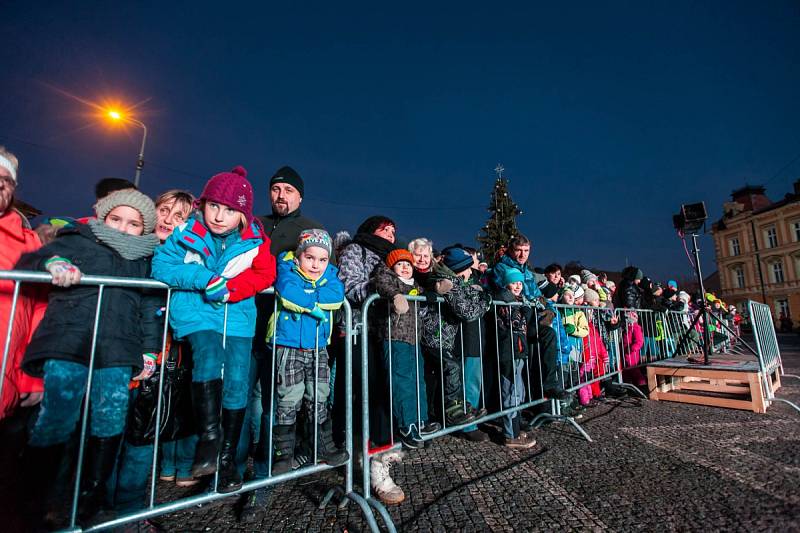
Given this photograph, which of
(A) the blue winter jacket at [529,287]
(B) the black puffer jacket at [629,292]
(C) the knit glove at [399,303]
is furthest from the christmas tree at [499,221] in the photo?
(C) the knit glove at [399,303]

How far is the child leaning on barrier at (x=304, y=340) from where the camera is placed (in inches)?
93.7

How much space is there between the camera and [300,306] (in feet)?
7.90

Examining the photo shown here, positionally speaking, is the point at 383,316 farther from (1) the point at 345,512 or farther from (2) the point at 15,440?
(2) the point at 15,440

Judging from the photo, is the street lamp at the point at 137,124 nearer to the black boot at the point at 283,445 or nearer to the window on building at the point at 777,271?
the black boot at the point at 283,445

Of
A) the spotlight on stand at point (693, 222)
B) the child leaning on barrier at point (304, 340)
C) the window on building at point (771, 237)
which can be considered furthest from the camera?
the window on building at point (771, 237)

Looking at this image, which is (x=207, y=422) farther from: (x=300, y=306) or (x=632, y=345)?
(x=632, y=345)

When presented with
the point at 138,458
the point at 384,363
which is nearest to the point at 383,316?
the point at 384,363

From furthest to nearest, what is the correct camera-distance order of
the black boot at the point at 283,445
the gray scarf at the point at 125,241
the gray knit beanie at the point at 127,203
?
the black boot at the point at 283,445, the gray knit beanie at the point at 127,203, the gray scarf at the point at 125,241

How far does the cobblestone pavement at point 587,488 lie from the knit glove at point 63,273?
64.9 inches

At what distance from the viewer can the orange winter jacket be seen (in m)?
1.79

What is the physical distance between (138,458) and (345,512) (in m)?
1.33

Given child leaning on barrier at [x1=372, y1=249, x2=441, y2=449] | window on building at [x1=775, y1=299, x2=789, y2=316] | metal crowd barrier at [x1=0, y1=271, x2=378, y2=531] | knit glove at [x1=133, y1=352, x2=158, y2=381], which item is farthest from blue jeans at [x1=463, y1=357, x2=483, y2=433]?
window on building at [x1=775, y1=299, x2=789, y2=316]

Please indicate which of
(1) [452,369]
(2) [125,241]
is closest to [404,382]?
(1) [452,369]

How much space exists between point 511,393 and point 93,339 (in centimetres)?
352
